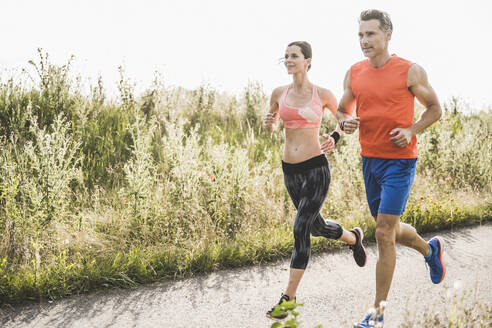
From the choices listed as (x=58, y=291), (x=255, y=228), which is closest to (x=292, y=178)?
(x=255, y=228)

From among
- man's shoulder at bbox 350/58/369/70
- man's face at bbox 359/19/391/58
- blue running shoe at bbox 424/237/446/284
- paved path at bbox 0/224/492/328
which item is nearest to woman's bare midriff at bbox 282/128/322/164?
man's shoulder at bbox 350/58/369/70

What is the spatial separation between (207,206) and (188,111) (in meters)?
4.93

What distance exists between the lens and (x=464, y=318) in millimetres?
2641

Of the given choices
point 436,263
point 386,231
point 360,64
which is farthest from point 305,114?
point 436,263

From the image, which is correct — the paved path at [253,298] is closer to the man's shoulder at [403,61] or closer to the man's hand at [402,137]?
the man's hand at [402,137]

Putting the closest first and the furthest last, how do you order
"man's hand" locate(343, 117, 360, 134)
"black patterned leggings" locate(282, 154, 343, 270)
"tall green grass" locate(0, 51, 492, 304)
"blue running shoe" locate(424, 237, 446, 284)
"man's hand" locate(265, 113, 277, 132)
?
"man's hand" locate(343, 117, 360, 134), "black patterned leggings" locate(282, 154, 343, 270), "blue running shoe" locate(424, 237, 446, 284), "man's hand" locate(265, 113, 277, 132), "tall green grass" locate(0, 51, 492, 304)

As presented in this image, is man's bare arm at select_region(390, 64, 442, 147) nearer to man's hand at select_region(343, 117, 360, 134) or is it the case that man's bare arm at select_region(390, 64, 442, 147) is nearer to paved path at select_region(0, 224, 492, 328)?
man's hand at select_region(343, 117, 360, 134)

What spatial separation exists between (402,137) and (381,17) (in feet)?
3.32

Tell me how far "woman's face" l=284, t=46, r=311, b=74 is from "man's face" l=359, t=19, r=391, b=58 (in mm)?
602

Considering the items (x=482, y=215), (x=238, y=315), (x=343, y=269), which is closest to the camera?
Result: (x=238, y=315)

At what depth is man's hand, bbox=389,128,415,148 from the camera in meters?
3.27

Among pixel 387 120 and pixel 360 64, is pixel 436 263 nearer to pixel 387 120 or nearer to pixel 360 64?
pixel 387 120

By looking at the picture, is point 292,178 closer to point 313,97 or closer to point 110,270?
Answer: point 313,97

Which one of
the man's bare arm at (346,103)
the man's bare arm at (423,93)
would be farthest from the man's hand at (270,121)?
the man's bare arm at (423,93)
